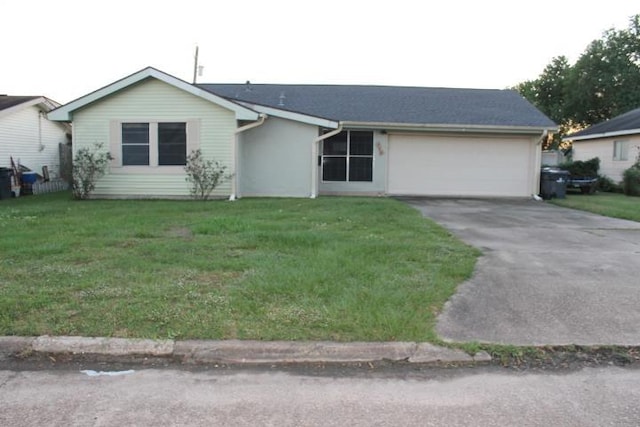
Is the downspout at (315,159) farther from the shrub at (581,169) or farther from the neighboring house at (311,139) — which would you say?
the shrub at (581,169)

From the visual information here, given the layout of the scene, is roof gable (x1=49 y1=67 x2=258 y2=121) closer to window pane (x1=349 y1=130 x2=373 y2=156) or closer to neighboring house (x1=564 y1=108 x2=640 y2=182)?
window pane (x1=349 y1=130 x2=373 y2=156)

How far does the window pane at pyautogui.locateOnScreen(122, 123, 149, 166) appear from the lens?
50.3ft

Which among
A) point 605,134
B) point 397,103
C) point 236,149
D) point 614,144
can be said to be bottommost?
point 236,149

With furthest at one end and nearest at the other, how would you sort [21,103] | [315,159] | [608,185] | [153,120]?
1. [608,185]
2. [21,103]
3. [315,159]
4. [153,120]

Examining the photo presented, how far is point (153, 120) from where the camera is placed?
1519 cm

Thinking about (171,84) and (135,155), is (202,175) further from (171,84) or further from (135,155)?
(171,84)

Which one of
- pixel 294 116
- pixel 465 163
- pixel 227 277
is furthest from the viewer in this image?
pixel 465 163

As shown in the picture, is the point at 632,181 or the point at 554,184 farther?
the point at 632,181

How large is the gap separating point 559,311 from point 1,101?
2084 centimetres

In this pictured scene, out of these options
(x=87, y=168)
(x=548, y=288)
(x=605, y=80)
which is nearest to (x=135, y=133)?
(x=87, y=168)

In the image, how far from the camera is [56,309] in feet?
16.0

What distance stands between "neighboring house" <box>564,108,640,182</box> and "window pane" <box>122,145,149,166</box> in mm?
19103

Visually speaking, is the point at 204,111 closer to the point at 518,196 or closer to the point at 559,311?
the point at 518,196

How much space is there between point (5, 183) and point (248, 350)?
635 inches
